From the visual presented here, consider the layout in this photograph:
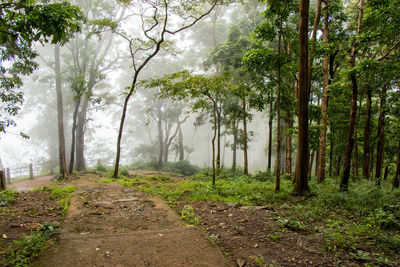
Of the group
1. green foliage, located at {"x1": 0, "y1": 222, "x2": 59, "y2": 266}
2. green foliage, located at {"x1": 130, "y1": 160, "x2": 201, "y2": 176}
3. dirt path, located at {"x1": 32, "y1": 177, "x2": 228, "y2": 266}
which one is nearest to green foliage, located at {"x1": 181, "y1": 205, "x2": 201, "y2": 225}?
dirt path, located at {"x1": 32, "y1": 177, "x2": 228, "y2": 266}

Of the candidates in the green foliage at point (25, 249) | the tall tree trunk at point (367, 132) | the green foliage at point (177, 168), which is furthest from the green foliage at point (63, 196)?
the green foliage at point (177, 168)

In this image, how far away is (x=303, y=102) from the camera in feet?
20.6

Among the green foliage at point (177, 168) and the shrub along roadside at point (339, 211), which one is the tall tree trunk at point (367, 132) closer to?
the shrub along roadside at point (339, 211)

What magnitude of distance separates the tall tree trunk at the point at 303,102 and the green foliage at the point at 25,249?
5996 millimetres

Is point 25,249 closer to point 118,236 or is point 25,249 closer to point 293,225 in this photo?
point 118,236

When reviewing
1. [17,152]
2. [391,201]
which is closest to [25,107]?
[17,152]

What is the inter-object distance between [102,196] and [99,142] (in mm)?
34947

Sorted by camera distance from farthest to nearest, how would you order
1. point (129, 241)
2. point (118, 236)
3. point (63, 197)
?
point (63, 197), point (118, 236), point (129, 241)

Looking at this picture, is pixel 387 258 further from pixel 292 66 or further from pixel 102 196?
pixel 102 196

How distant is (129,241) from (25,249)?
1.28m

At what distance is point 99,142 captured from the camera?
127 ft

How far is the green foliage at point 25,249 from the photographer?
2.58m

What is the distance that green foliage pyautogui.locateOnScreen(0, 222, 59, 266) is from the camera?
2580 mm

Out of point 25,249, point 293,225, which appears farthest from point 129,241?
point 293,225
